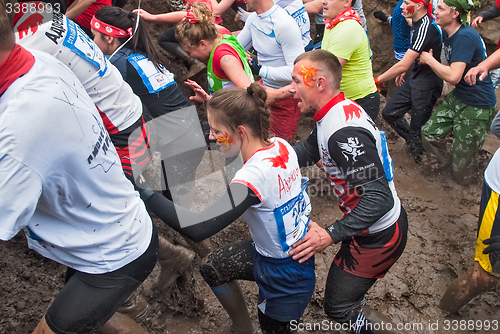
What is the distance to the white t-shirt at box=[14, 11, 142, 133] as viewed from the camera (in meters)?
1.82

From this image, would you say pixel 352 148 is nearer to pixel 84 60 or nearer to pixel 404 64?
pixel 84 60

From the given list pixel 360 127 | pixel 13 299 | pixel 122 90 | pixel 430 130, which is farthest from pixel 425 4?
pixel 13 299

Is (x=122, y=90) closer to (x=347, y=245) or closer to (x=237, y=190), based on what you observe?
(x=237, y=190)

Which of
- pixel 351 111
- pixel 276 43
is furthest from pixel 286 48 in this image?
pixel 351 111

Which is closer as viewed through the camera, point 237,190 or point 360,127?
point 237,190

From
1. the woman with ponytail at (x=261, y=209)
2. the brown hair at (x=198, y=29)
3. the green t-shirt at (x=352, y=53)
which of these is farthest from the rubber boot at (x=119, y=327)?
the green t-shirt at (x=352, y=53)

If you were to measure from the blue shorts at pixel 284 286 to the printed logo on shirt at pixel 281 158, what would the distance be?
491mm

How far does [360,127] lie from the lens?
187 cm

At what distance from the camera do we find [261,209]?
5.46 ft

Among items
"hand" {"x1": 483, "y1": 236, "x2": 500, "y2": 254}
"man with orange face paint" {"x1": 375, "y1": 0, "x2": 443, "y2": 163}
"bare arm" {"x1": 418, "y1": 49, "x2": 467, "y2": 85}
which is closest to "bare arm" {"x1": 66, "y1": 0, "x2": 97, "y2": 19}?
"man with orange face paint" {"x1": 375, "y1": 0, "x2": 443, "y2": 163}

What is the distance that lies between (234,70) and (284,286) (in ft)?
4.84

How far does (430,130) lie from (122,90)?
3103 mm

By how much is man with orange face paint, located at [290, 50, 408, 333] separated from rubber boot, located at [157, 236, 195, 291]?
97cm

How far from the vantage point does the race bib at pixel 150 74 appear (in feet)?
8.09
